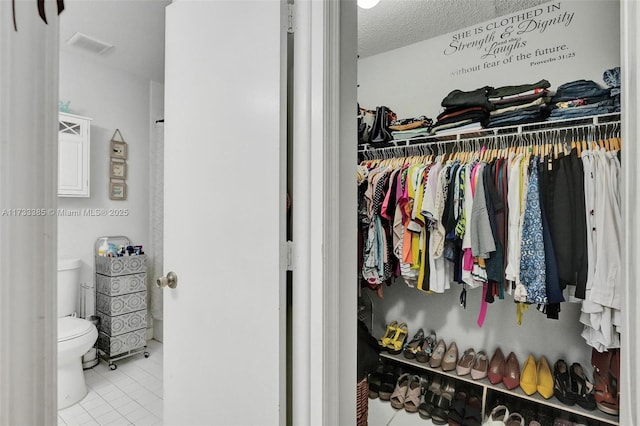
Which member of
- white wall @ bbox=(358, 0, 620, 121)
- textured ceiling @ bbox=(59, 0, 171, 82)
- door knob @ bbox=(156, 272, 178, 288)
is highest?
textured ceiling @ bbox=(59, 0, 171, 82)

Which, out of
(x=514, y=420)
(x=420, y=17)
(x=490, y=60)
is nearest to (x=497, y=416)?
(x=514, y=420)

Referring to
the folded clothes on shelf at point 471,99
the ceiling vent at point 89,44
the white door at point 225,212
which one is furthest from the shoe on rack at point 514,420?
the ceiling vent at point 89,44

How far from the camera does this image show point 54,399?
0.89 ft

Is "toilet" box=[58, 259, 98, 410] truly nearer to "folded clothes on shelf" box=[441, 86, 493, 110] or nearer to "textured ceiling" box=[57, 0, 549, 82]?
"textured ceiling" box=[57, 0, 549, 82]

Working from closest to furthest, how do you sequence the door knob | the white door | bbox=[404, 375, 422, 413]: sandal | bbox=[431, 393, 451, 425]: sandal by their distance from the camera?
the white door < the door knob < bbox=[431, 393, 451, 425]: sandal < bbox=[404, 375, 422, 413]: sandal

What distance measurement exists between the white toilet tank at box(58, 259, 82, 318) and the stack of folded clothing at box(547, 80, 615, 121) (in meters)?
2.83

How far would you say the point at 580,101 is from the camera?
150 cm

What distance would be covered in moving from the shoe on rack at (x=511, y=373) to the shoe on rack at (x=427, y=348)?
0.38 meters

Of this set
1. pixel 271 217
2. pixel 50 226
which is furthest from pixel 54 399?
pixel 271 217

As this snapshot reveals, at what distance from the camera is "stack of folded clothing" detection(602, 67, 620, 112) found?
1.43m

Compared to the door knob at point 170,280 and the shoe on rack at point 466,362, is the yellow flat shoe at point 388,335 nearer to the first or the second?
the shoe on rack at point 466,362

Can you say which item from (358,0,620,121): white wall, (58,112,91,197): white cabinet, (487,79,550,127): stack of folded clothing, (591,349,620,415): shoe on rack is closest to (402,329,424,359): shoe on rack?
(591,349,620,415): shoe on rack

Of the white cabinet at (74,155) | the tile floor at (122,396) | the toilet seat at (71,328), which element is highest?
the white cabinet at (74,155)

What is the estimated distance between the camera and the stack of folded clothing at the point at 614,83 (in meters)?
1.43
